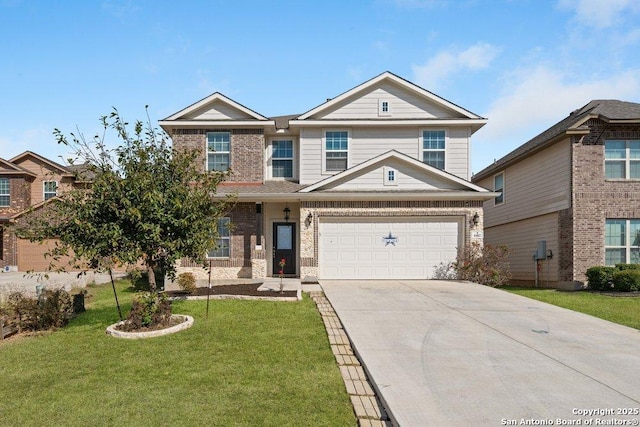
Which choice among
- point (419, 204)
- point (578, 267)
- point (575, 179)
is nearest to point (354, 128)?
point (419, 204)

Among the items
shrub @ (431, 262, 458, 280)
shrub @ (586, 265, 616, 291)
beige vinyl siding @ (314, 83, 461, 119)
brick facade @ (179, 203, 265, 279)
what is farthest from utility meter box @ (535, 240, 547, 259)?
brick facade @ (179, 203, 265, 279)

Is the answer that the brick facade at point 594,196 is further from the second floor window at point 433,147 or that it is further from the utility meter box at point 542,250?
the second floor window at point 433,147

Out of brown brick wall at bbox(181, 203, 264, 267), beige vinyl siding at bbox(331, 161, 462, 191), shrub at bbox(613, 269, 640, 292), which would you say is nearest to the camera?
shrub at bbox(613, 269, 640, 292)

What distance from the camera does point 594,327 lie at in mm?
8680

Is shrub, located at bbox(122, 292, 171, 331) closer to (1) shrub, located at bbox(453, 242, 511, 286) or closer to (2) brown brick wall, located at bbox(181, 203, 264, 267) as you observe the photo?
(2) brown brick wall, located at bbox(181, 203, 264, 267)

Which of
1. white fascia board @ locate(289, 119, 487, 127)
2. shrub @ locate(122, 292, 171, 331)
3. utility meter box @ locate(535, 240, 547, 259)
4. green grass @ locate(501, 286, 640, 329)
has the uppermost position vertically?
white fascia board @ locate(289, 119, 487, 127)

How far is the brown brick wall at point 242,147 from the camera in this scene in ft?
54.6

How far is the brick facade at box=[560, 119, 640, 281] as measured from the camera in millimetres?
15891

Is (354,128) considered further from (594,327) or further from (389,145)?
(594,327)

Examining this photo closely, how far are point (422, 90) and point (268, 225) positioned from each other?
7980 millimetres

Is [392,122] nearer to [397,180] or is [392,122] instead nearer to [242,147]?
[397,180]

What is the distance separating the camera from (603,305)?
12023 mm

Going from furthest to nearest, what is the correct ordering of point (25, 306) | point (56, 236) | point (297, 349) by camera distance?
1. point (25, 306)
2. point (56, 236)
3. point (297, 349)

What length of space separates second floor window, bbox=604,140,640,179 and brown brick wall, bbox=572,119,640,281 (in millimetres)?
232
